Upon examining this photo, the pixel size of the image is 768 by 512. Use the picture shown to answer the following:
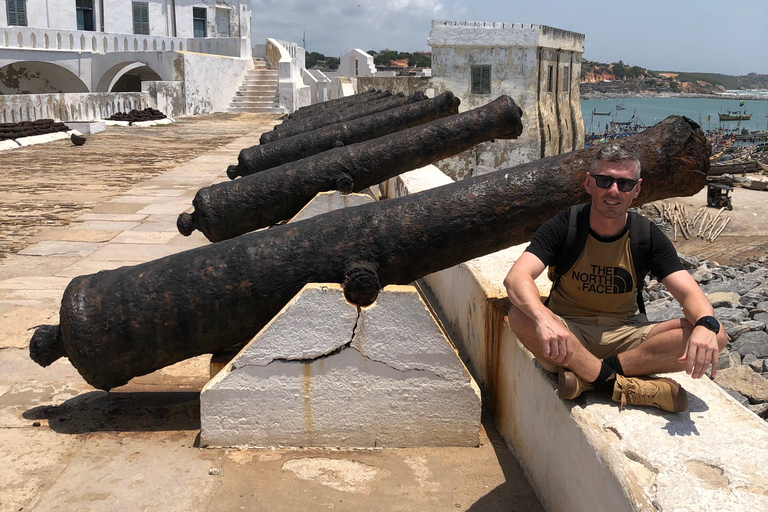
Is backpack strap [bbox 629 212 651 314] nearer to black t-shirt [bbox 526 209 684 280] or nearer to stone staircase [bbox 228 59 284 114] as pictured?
black t-shirt [bbox 526 209 684 280]

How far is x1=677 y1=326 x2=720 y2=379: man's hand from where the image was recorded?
2.01 m

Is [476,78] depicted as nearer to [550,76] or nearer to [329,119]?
[550,76]

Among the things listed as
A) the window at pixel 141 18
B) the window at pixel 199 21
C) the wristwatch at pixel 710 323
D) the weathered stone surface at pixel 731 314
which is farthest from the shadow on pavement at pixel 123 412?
the window at pixel 199 21

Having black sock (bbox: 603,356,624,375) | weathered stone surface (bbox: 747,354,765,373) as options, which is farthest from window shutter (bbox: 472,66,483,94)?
black sock (bbox: 603,356,624,375)

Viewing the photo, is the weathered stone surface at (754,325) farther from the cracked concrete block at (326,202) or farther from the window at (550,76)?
the window at (550,76)

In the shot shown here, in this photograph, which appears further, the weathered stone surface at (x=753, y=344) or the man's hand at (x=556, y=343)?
the weathered stone surface at (x=753, y=344)

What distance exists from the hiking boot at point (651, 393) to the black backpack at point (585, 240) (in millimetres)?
382

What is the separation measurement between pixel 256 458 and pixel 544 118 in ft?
107

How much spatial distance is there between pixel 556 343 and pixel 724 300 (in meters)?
5.23

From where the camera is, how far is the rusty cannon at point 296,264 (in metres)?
2.74

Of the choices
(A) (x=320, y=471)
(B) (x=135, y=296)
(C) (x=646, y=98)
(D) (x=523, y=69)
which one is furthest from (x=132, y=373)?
(C) (x=646, y=98)

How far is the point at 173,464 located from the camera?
107 inches

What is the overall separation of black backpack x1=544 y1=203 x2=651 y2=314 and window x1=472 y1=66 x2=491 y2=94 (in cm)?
3095

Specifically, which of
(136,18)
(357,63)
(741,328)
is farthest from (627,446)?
(357,63)
